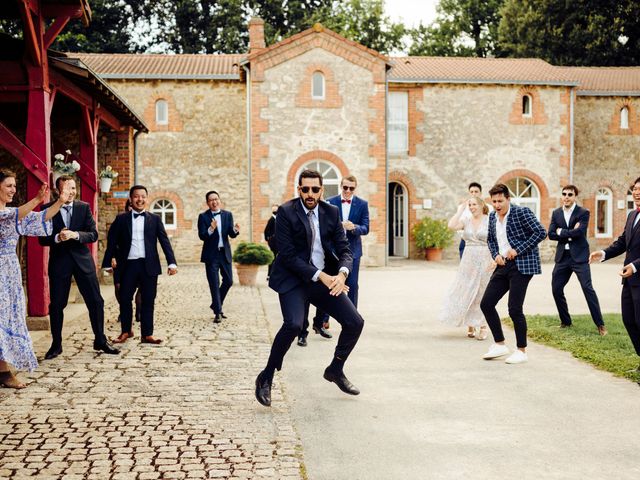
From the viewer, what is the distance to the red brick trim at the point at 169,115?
24938mm

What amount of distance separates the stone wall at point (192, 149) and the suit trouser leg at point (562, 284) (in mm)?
16235

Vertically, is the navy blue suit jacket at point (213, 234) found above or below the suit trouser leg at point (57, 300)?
above

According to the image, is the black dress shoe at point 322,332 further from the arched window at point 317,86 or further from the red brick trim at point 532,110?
the red brick trim at point 532,110

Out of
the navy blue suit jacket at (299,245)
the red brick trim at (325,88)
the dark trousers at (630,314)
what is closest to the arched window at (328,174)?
the red brick trim at (325,88)

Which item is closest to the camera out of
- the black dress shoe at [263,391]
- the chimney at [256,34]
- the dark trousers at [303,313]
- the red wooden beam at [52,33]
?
the black dress shoe at [263,391]

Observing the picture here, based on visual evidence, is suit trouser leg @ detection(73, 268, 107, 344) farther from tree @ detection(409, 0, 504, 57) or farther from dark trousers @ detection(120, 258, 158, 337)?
tree @ detection(409, 0, 504, 57)

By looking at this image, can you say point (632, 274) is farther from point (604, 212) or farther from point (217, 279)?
point (604, 212)

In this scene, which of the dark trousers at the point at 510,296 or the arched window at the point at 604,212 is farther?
the arched window at the point at 604,212

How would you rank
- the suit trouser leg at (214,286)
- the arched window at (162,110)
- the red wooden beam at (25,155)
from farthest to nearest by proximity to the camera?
1. the arched window at (162,110)
2. the suit trouser leg at (214,286)
3. the red wooden beam at (25,155)

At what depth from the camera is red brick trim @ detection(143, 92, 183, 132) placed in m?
24.9

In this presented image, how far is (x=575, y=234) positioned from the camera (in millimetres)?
9461

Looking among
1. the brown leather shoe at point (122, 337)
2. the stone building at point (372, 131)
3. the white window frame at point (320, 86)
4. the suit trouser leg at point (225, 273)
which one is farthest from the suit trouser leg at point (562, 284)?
the white window frame at point (320, 86)

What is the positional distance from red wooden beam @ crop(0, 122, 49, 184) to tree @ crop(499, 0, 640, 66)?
32742mm

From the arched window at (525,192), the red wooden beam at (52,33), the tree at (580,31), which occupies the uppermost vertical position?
the tree at (580,31)
